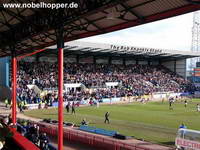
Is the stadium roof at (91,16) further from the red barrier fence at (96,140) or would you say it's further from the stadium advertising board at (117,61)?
the stadium advertising board at (117,61)

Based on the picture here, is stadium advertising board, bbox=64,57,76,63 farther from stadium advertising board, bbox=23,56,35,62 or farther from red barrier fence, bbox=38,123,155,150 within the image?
red barrier fence, bbox=38,123,155,150

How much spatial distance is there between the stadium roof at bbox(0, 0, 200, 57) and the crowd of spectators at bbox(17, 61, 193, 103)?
26313 millimetres

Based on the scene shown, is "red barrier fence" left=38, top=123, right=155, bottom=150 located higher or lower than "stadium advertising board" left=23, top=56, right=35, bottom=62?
lower

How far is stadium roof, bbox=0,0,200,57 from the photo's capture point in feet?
30.3

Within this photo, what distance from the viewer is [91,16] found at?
39.9 feet

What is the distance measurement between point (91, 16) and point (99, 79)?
44.3m

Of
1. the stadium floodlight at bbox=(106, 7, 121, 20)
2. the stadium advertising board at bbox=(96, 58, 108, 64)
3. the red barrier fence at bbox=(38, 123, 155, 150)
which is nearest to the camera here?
the stadium floodlight at bbox=(106, 7, 121, 20)

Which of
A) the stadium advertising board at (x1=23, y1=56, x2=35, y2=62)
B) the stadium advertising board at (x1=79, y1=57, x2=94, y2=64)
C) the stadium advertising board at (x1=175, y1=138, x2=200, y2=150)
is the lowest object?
the stadium advertising board at (x1=175, y1=138, x2=200, y2=150)

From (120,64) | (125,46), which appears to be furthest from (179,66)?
(125,46)

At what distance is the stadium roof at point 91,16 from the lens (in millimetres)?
9242

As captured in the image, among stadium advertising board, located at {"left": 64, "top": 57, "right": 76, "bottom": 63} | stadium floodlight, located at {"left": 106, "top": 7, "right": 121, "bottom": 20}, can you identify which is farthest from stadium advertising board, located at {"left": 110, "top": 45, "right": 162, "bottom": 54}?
stadium floodlight, located at {"left": 106, "top": 7, "right": 121, "bottom": 20}

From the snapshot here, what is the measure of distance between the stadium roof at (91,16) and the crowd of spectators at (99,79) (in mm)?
26313
